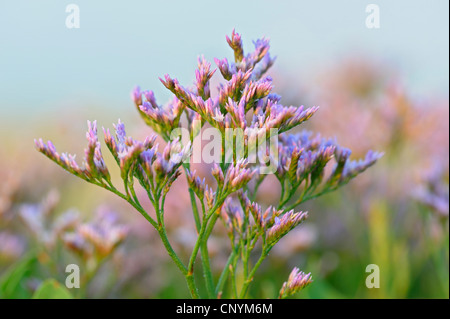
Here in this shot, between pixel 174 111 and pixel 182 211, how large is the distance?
1.12m

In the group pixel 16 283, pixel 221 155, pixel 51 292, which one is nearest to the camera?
pixel 221 155

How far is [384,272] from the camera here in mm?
1585

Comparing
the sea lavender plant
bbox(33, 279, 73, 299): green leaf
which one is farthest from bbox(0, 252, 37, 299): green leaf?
the sea lavender plant

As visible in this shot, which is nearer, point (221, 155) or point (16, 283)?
point (221, 155)

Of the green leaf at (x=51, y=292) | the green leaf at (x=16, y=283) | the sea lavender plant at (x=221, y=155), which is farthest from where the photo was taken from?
the green leaf at (x=16, y=283)

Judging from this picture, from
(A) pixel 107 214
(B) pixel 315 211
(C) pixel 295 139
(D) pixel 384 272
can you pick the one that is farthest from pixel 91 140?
(B) pixel 315 211

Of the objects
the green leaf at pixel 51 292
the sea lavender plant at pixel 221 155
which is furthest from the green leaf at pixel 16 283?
the sea lavender plant at pixel 221 155

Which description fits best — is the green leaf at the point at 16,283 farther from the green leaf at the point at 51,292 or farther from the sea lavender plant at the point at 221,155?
the sea lavender plant at the point at 221,155

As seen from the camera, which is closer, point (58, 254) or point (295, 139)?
point (295, 139)

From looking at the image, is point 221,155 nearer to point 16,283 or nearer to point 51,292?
point 51,292

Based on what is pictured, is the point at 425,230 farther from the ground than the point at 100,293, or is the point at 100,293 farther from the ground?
the point at 425,230

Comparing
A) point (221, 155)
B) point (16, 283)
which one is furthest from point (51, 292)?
point (221, 155)

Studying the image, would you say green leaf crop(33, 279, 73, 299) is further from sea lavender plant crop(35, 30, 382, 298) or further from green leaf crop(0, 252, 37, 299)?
sea lavender plant crop(35, 30, 382, 298)

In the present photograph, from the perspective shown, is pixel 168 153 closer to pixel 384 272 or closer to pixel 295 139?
pixel 295 139
